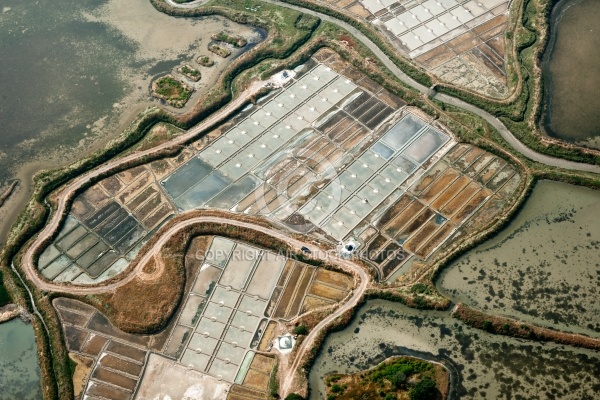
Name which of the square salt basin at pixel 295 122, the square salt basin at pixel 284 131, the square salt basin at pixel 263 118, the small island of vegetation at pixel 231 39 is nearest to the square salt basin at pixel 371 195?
the square salt basin at pixel 284 131

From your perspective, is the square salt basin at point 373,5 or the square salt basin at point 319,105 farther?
the square salt basin at point 373,5

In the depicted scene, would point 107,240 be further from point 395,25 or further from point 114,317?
point 395,25

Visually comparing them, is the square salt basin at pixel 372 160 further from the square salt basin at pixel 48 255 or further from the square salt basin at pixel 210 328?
the square salt basin at pixel 48 255

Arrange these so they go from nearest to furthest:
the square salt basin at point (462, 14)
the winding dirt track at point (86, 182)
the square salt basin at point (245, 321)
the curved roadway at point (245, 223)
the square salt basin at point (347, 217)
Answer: the square salt basin at point (245, 321) → the curved roadway at point (245, 223) → the winding dirt track at point (86, 182) → the square salt basin at point (347, 217) → the square salt basin at point (462, 14)

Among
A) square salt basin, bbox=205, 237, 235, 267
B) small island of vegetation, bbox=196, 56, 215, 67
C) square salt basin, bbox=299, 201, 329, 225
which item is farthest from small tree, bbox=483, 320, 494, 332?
small island of vegetation, bbox=196, 56, 215, 67

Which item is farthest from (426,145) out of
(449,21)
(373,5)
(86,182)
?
(86,182)
